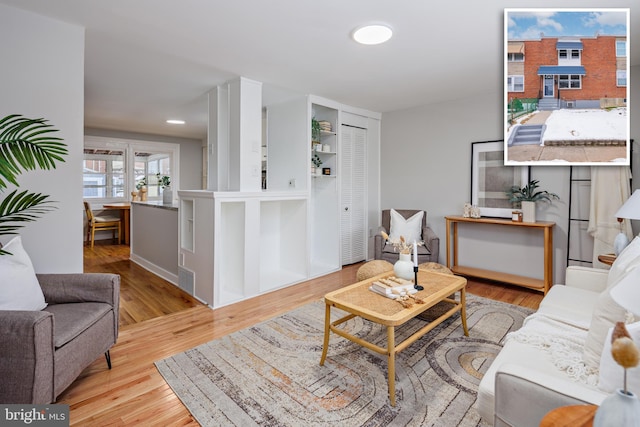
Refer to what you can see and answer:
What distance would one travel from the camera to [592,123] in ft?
3.87

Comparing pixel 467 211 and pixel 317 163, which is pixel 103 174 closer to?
pixel 317 163

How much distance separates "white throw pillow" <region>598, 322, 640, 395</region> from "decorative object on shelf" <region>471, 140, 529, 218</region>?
10.0 feet

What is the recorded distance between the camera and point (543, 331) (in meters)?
1.61

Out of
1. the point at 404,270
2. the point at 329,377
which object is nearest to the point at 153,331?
the point at 329,377

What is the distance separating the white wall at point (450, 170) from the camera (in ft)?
11.5

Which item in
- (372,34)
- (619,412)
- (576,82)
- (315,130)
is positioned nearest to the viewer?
(619,412)

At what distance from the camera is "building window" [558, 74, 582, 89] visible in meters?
1.16

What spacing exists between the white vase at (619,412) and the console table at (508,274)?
3.00 metres

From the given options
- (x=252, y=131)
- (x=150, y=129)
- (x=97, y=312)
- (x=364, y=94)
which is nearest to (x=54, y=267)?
(x=97, y=312)

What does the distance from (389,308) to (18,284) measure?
2.00 m

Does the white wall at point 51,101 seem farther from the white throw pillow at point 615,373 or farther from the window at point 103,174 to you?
the window at point 103,174

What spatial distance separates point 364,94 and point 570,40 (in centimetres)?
284

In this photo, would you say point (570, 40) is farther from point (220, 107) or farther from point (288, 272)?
point (288, 272)

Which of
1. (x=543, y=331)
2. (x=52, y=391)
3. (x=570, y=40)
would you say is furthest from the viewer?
(x=543, y=331)
